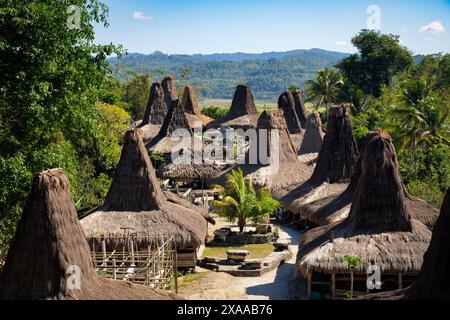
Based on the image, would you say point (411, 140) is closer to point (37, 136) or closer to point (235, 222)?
point (235, 222)

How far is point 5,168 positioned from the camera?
14555mm

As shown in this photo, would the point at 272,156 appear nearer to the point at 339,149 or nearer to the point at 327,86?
the point at 339,149

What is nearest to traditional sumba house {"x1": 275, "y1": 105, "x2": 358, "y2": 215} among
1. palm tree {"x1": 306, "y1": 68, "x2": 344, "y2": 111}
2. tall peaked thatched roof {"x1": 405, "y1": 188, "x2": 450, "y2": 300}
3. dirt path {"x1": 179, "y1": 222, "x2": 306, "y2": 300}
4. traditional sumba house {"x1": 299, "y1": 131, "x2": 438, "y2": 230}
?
traditional sumba house {"x1": 299, "y1": 131, "x2": 438, "y2": 230}

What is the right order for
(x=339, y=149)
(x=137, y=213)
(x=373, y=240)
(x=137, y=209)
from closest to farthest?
(x=373, y=240), (x=137, y=213), (x=137, y=209), (x=339, y=149)

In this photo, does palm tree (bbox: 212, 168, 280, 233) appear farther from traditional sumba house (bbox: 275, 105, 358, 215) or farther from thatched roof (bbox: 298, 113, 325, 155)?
thatched roof (bbox: 298, 113, 325, 155)

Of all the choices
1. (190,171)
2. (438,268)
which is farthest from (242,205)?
(438,268)

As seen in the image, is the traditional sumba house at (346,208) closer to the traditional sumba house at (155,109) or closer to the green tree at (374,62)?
the traditional sumba house at (155,109)

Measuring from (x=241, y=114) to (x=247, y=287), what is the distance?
90.9 feet

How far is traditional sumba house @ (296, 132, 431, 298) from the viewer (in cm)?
1593

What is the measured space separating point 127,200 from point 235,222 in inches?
309

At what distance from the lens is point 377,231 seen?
16.7 meters

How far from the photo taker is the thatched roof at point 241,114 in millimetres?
43875

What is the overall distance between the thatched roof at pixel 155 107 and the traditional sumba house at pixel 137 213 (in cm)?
2359

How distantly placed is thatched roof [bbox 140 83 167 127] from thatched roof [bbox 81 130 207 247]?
23685 mm
